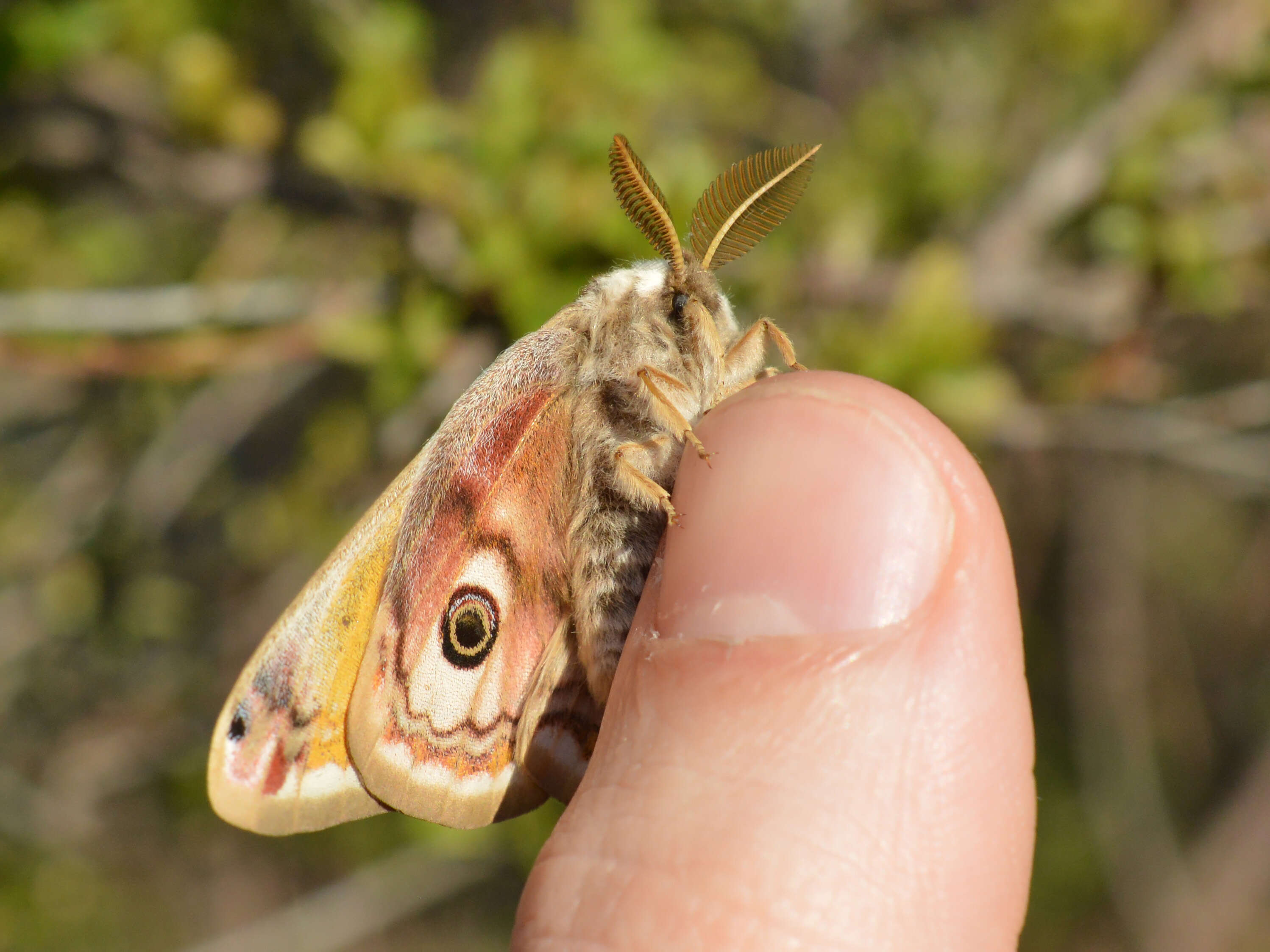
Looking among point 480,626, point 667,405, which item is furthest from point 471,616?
point 667,405

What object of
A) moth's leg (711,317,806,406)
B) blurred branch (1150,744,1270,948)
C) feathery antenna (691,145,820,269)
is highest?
feathery antenna (691,145,820,269)

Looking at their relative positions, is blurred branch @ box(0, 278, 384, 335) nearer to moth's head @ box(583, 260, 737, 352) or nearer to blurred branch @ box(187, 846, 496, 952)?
moth's head @ box(583, 260, 737, 352)

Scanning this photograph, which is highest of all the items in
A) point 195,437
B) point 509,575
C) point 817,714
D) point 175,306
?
point 175,306

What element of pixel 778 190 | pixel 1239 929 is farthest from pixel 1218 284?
pixel 1239 929

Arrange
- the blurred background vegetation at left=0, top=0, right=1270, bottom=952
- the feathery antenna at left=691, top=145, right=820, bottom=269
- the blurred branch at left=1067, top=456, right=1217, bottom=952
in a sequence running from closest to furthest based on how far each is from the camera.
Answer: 1. the feathery antenna at left=691, top=145, right=820, bottom=269
2. the blurred background vegetation at left=0, top=0, right=1270, bottom=952
3. the blurred branch at left=1067, top=456, right=1217, bottom=952

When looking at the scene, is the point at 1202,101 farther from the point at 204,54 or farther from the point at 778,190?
the point at 204,54

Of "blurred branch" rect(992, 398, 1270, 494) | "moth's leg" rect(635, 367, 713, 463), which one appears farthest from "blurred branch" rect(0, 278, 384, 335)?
"blurred branch" rect(992, 398, 1270, 494)

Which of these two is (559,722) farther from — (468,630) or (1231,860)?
(1231,860)
